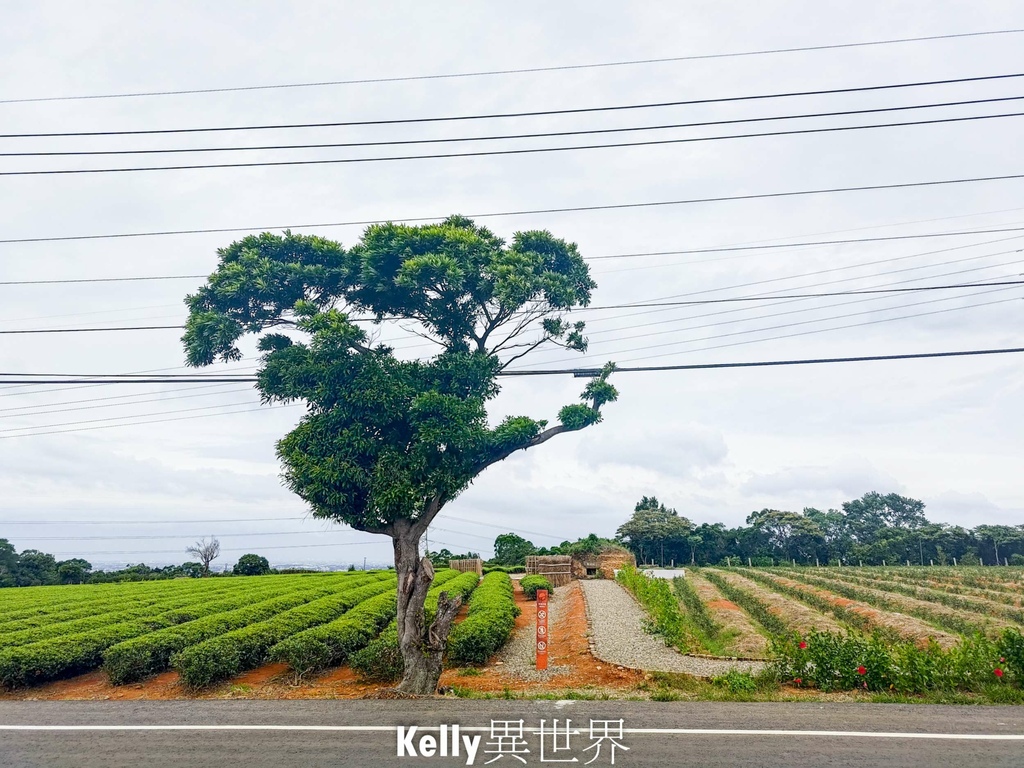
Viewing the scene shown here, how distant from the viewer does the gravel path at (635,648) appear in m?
13.0

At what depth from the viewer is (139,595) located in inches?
1169

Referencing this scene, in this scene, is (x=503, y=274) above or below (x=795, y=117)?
below

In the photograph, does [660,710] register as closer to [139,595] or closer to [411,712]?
[411,712]

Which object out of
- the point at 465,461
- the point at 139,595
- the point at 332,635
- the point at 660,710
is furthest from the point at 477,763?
the point at 139,595

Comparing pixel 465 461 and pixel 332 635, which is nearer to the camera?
pixel 465 461

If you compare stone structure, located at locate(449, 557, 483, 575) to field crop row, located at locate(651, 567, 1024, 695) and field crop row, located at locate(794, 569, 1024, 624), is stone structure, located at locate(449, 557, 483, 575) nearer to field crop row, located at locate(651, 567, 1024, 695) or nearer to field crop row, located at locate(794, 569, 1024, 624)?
field crop row, located at locate(651, 567, 1024, 695)

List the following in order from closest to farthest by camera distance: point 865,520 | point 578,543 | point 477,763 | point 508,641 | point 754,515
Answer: point 477,763 < point 508,641 < point 578,543 < point 754,515 < point 865,520

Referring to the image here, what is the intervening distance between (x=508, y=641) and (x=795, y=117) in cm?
1514

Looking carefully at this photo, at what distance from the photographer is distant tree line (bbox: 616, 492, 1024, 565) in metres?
60.6

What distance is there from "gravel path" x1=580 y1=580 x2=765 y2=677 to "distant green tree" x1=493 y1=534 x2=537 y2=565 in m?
26.9

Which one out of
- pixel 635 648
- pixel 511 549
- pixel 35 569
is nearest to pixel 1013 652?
pixel 635 648

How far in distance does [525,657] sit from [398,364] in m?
8.64

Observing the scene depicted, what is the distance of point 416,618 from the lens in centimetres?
1144

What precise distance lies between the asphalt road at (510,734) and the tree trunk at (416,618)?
86 centimetres
